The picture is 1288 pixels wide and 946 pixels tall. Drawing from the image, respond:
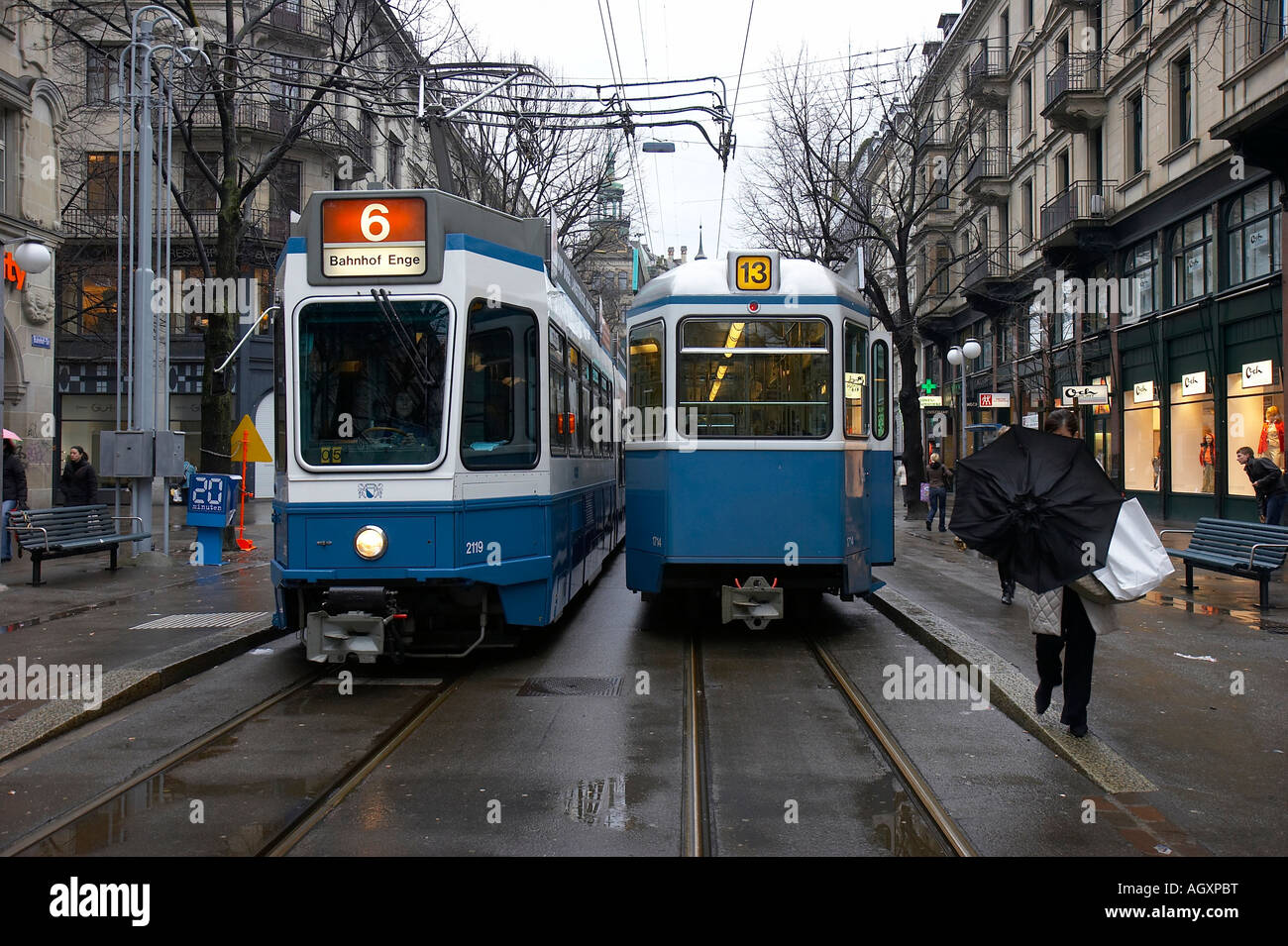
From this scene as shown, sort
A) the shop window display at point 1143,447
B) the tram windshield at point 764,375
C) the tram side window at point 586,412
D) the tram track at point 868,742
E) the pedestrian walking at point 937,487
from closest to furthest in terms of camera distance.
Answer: the tram track at point 868,742 → the tram windshield at point 764,375 → the tram side window at point 586,412 → the pedestrian walking at point 937,487 → the shop window display at point 1143,447

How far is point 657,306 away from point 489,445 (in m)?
2.53

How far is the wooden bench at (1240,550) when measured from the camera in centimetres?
1143

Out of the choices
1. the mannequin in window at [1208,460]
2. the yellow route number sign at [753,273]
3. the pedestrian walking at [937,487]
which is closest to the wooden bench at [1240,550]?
the yellow route number sign at [753,273]

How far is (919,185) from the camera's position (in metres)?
39.8

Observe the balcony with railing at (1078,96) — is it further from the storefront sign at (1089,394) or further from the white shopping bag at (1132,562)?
the white shopping bag at (1132,562)

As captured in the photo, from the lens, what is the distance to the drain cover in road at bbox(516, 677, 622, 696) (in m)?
7.66

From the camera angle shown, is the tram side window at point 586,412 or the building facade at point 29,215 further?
the building facade at point 29,215

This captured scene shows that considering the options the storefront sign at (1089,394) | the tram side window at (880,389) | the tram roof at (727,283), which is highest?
the tram roof at (727,283)

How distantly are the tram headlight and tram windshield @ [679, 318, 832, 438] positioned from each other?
123 inches

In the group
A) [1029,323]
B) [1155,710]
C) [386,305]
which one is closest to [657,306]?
[386,305]

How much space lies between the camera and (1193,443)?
23.7 metres

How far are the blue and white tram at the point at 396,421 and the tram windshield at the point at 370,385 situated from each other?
0.01 metres

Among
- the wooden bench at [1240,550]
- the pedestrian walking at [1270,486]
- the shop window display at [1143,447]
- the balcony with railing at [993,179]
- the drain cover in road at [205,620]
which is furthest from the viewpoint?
the balcony with railing at [993,179]
